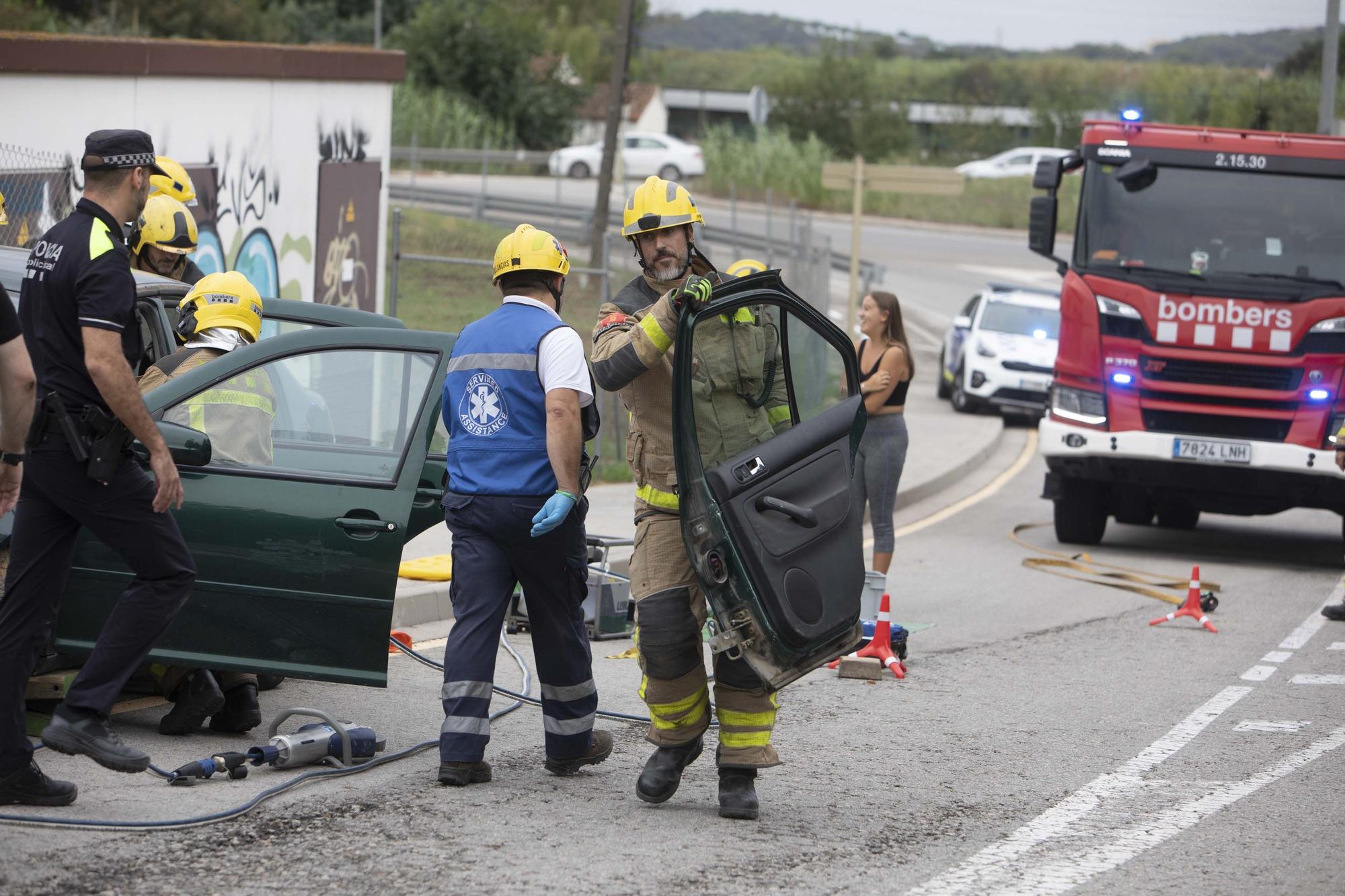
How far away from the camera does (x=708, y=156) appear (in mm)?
47688

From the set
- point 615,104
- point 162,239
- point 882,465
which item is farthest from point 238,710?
point 615,104

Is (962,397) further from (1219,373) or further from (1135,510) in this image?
(1219,373)

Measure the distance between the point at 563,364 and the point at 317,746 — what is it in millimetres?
1564

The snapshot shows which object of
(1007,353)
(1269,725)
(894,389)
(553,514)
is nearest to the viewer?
(553,514)

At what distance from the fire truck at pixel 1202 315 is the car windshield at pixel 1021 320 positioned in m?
9.09

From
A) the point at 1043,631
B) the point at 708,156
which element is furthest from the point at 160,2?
the point at 1043,631

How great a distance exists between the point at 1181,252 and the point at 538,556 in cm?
810

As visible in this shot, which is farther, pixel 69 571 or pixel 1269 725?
pixel 1269 725

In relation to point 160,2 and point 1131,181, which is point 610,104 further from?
point 160,2

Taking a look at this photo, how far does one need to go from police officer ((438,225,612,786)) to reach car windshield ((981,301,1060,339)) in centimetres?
1665

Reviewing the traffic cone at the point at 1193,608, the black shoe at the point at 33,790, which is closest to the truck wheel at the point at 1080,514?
the traffic cone at the point at 1193,608

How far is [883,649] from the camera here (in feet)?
26.8

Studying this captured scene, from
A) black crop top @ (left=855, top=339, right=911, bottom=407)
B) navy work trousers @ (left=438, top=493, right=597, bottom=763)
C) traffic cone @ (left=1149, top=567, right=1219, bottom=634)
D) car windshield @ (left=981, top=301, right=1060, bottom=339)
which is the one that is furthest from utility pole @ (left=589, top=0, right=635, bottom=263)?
navy work trousers @ (left=438, top=493, right=597, bottom=763)

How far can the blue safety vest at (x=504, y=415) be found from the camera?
576 centimetres
